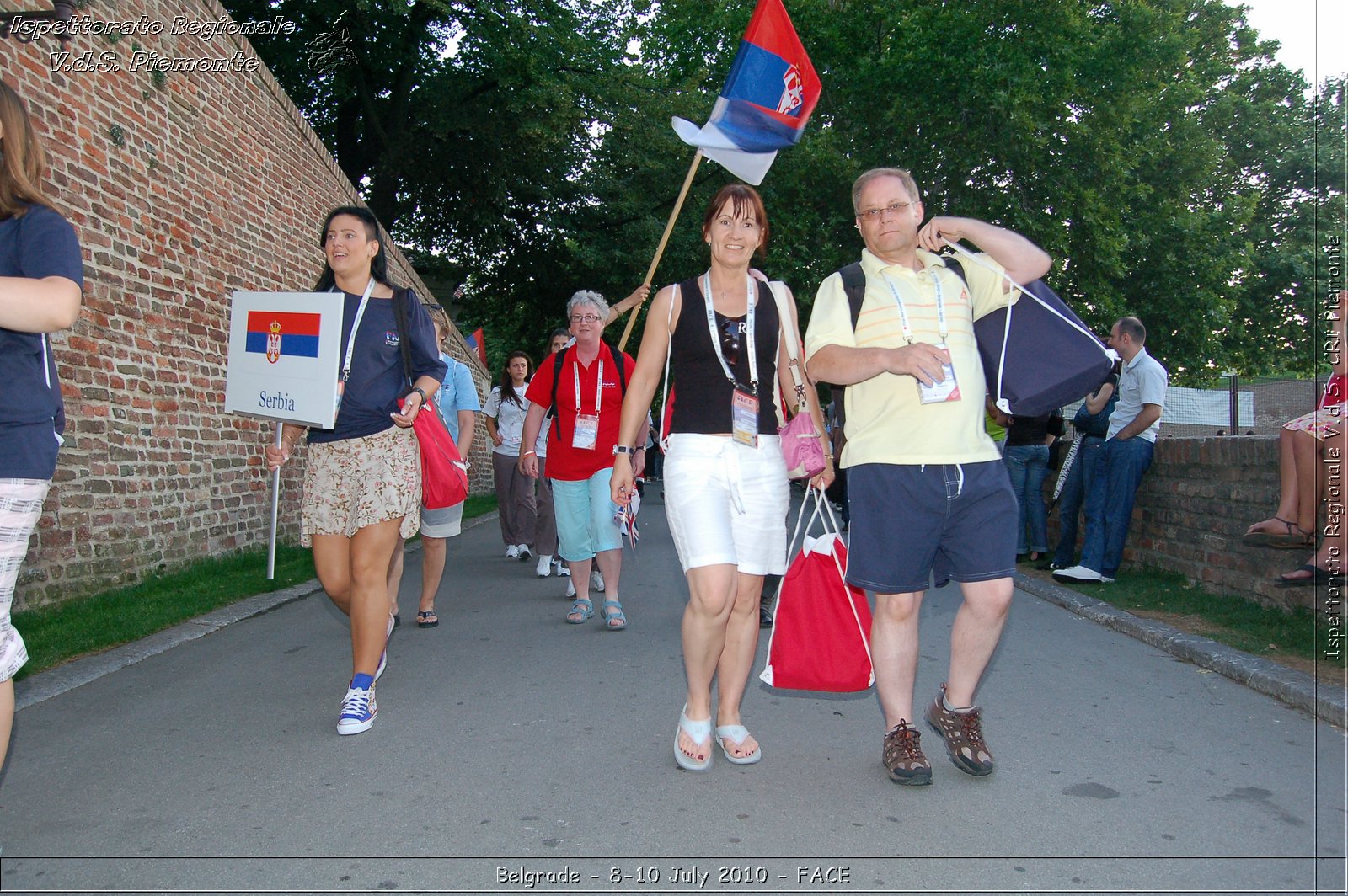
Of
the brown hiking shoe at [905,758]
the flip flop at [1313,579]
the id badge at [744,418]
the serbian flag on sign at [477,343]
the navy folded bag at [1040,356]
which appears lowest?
the brown hiking shoe at [905,758]

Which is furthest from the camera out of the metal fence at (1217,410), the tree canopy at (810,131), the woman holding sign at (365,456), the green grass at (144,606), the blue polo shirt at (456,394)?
the tree canopy at (810,131)

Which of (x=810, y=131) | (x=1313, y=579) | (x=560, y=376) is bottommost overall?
(x=1313, y=579)

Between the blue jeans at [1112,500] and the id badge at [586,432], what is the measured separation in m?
4.03

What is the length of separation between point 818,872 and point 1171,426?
1814 centimetres

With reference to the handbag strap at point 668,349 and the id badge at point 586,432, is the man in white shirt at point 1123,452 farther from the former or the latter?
the handbag strap at point 668,349

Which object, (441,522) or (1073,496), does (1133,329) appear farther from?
(441,522)

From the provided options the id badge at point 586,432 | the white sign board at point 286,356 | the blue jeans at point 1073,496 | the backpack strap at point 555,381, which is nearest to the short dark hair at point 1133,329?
the blue jeans at point 1073,496

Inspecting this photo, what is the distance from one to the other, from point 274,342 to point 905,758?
324 cm

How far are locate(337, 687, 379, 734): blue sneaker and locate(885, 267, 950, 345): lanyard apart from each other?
8.58 ft

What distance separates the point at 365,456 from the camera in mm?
4527

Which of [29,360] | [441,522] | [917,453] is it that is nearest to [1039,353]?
[917,453]

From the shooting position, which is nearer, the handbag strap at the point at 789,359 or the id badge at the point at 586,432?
the handbag strap at the point at 789,359

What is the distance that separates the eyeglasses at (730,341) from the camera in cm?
397

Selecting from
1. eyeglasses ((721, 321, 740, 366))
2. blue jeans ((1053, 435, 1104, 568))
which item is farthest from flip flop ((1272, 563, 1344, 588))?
blue jeans ((1053, 435, 1104, 568))
